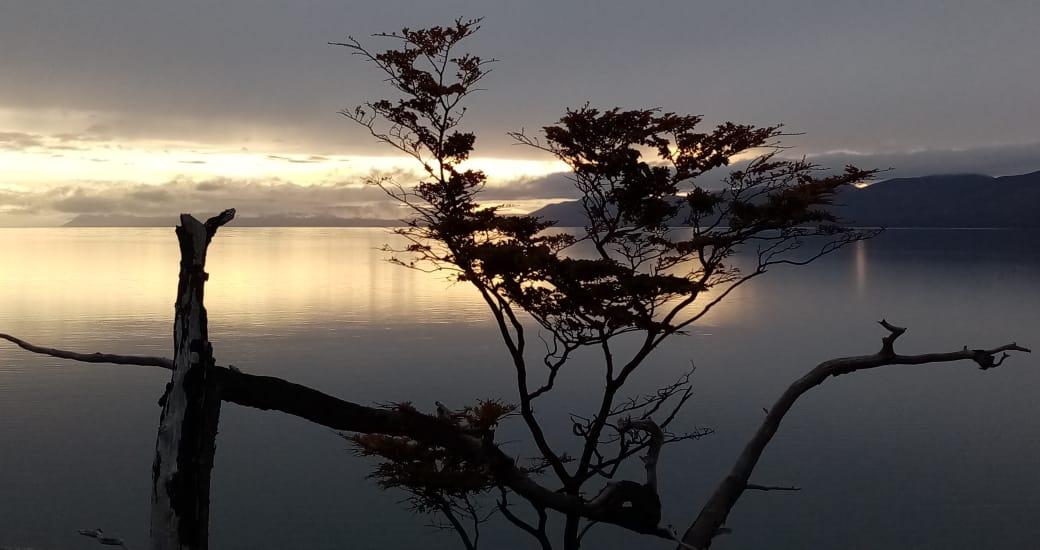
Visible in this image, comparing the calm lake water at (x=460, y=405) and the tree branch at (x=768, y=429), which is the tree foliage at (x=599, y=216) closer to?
the tree branch at (x=768, y=429)

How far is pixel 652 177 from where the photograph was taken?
38.0 feet

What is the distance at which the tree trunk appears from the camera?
6.15m

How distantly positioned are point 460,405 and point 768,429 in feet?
58.6

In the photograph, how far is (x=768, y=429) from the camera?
33.7 feet

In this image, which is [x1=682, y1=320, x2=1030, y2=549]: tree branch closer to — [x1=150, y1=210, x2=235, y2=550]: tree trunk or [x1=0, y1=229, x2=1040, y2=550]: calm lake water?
[x1=150, y1=210, x2=235, y2=550]: tree trunk

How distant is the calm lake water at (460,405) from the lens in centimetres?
1825

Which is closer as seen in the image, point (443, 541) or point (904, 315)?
point (443, 541)

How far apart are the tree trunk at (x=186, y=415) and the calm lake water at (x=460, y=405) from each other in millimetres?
11640

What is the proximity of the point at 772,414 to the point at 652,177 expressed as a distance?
3.91m

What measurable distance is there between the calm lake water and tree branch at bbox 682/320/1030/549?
845 centimetres

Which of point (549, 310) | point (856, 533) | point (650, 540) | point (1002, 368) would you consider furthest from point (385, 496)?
point (1002, 368)

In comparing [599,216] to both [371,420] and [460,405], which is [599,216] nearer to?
[371,420]

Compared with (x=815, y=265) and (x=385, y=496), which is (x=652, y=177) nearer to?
(x=385, y=496)

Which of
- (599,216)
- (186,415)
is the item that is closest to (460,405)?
(599,216)
